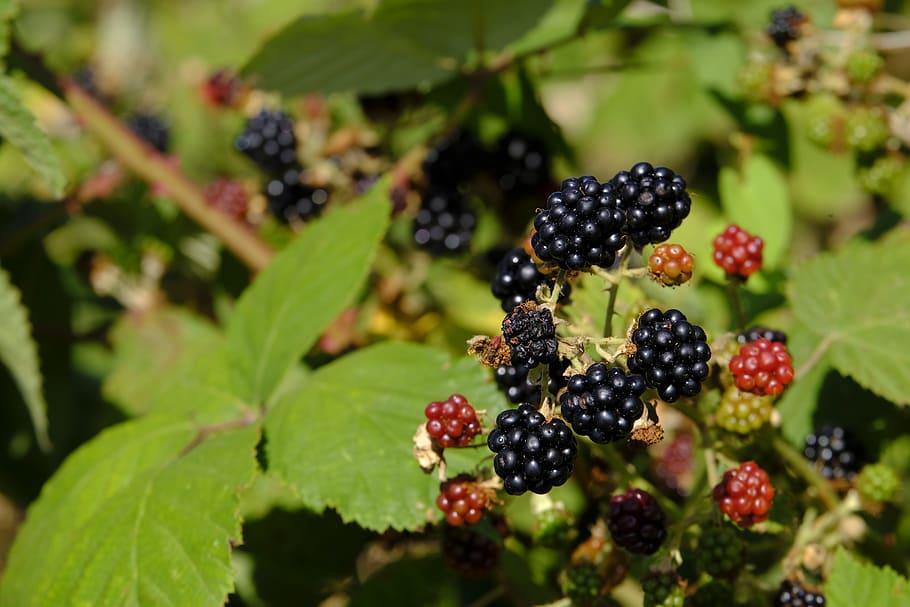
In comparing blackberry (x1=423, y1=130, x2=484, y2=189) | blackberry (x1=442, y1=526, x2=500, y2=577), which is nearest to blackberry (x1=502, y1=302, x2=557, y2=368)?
blackberry (x1=442, y1=526, x2=500, y2=577)

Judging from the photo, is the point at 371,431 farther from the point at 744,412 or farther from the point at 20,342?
the point at 20,342

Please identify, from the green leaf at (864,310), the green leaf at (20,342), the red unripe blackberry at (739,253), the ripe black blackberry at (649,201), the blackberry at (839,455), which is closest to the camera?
the ripe black blackberry at (649,201)

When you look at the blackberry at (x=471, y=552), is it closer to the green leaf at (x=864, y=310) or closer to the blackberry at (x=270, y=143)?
the green leaf at (x=864, y=310)

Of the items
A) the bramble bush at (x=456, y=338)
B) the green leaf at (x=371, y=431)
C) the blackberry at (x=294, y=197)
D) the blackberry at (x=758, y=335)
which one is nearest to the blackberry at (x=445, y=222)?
the bramble bush at (x=456, y=338)

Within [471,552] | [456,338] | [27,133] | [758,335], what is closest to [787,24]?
[758,335]

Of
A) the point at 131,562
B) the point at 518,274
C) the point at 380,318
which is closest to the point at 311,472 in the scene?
the point at 131,562

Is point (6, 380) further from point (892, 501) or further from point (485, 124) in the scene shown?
point (892, 501)

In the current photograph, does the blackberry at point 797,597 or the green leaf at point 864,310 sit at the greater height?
the green leaf at point 864,310

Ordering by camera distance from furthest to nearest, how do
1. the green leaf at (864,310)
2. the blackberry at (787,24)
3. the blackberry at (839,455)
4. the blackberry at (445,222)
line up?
the blackberry at (445,222) → the blackberry at (787,24) → the blackberry at (839,455) → the green leaf at (864,310)

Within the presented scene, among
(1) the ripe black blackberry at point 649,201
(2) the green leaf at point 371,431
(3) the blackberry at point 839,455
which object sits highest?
(1) the ripe black blackberry at point 649,201
